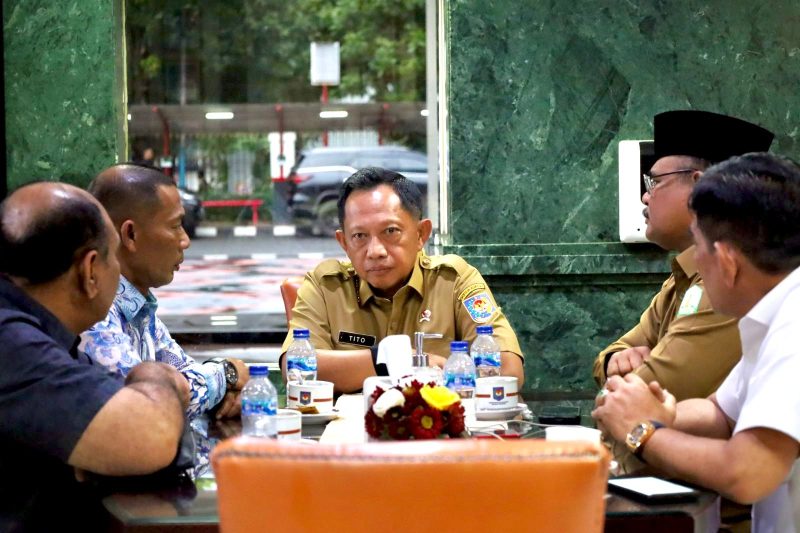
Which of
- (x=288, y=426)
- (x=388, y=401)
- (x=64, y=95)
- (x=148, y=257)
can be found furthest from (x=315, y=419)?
(x=64, y=95)

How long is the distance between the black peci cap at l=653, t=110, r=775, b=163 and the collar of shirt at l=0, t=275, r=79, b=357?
1.87m

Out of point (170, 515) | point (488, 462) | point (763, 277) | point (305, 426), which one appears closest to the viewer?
point (488, 462)

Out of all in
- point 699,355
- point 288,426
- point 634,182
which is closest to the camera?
point 288,426

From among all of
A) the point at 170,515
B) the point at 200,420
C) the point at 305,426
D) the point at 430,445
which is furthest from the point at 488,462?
the point at 200,420

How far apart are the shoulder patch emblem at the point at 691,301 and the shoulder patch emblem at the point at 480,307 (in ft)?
2.85

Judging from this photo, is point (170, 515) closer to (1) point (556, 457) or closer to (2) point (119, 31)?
(1) point (556, 457)

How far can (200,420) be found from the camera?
2986 mm

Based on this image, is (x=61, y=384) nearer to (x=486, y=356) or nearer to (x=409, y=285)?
(x=486, y=356)

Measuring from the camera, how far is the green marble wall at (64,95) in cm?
471

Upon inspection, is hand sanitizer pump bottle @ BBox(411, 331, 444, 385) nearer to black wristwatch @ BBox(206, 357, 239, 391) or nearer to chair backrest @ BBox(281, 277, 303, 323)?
black wristwatch @ BBox(206, 357, 239, 391)

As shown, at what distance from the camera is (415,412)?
221 centimetres

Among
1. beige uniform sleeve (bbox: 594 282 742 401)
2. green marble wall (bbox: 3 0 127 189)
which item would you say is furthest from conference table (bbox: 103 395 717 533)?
green marble wall (bbox: 3 0 127 189)

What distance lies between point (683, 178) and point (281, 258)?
12.1ft

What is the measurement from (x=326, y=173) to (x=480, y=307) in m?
2.80
